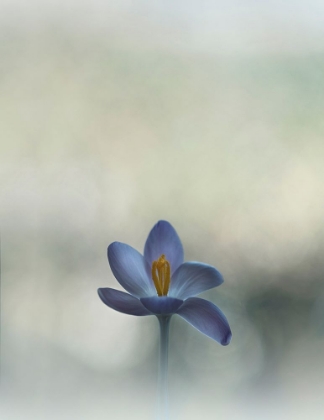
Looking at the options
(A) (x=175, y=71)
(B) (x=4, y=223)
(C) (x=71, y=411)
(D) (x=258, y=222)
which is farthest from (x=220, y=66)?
(C) (x=71, y=411)

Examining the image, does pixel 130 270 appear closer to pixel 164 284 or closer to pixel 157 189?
pixel 164 284

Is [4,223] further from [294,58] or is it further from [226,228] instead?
[294,58]

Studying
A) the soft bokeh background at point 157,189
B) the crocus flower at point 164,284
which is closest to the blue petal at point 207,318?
the crocus flower at point 164,284

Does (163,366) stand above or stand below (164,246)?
below

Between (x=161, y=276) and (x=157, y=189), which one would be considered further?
(x=157, y=189)

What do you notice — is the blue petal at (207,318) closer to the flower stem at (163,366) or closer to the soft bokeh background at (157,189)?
the flower stem at (163,366)

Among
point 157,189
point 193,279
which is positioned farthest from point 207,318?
point 157,189
